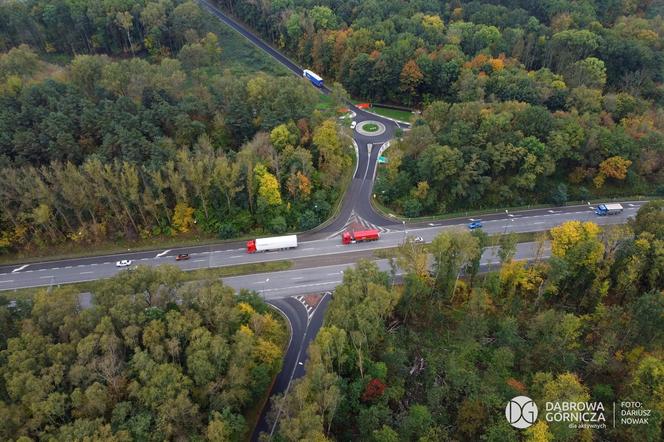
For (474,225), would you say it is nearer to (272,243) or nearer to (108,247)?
(272,243)

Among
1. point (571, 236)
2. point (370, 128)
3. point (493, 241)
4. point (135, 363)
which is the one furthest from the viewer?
point (370, 128)

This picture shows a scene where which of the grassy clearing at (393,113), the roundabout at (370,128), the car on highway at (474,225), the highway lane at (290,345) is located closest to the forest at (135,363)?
the highway lane at (290,345)

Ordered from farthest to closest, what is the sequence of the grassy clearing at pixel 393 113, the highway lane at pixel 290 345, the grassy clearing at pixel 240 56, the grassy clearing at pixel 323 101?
the grassy clearing at pixel 240 56 < the grassy clearing at pixel 323 101 < the grassy clearing at pixel 393 113 < the highway lane at pixel 290 345

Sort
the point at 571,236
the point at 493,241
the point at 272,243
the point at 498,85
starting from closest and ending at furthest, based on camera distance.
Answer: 1. the point at 571,236
2. the point at 493,241
3. the point at 272,243
4. the point at 498,85

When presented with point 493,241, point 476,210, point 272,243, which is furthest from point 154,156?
point 493,241

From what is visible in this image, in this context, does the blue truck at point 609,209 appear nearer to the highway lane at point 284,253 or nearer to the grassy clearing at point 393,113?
the highway lane at point 284,253

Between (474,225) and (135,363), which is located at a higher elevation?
(135,363)

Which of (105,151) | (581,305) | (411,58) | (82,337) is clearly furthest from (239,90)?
(581,305)
